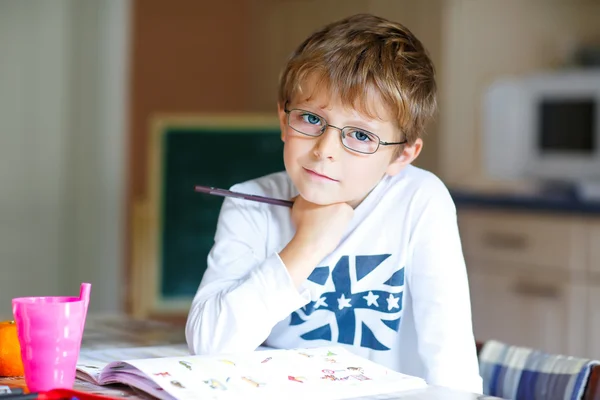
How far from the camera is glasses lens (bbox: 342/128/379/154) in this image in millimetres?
1162

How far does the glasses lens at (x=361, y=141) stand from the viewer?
116 centimetres

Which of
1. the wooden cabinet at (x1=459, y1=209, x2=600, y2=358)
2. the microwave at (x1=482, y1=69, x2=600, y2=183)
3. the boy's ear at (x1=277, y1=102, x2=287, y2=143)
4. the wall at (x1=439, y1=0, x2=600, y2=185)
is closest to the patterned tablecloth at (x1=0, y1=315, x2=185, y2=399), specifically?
the boy's ear at (x1=277, y1=102, x2=287, y2=143)

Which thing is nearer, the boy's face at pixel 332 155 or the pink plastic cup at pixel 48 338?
the pink plastic cup at pixel 48 338

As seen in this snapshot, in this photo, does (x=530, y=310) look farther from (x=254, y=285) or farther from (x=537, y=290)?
(x=254, y=285)

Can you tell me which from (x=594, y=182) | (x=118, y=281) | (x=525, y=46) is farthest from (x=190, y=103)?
(x=594, y=182)

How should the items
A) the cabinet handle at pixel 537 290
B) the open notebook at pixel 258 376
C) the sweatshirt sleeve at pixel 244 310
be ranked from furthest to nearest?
→ the cabinet handle at pixel 537 290 < the sweatshirt sleeve at pixel 244 310 < the open notebook at pixel 258 376

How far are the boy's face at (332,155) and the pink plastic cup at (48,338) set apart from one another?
39 centimetres

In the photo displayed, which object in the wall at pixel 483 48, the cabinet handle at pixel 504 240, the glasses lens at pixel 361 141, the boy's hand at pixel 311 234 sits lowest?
the cabinet handle at pixel 504 240

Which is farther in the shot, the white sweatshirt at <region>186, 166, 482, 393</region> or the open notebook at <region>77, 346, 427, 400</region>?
the white sweatshirt at <region>186, 166, 482, 393</region>

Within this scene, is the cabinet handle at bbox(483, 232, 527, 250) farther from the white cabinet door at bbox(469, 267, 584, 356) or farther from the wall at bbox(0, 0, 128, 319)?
the wall at bbox(0, 0, 128, 319)

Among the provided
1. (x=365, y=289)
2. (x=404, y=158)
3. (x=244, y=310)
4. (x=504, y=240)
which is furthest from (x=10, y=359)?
(x=504, y=240)

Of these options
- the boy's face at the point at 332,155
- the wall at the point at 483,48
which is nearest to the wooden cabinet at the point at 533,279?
the wall at the point at 483,48

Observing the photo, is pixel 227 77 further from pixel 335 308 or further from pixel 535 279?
pixel 335 308

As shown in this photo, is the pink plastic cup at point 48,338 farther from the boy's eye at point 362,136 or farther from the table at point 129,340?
the boy's eye at point 362,136
